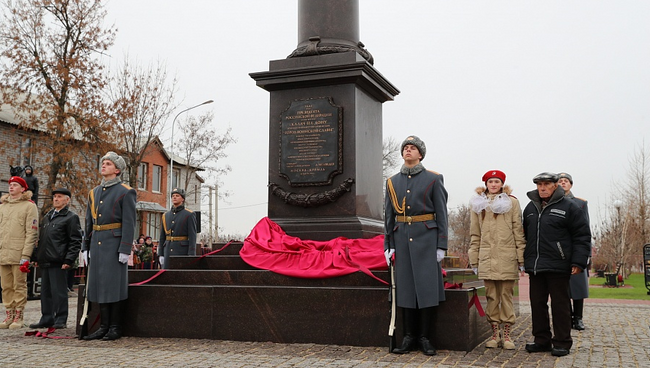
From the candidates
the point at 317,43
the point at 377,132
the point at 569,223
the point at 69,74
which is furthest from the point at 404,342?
the point at 69,74

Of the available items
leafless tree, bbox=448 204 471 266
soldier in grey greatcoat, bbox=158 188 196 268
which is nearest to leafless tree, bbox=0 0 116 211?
soldier in grey greatcoat, bbox=158 188 196 268

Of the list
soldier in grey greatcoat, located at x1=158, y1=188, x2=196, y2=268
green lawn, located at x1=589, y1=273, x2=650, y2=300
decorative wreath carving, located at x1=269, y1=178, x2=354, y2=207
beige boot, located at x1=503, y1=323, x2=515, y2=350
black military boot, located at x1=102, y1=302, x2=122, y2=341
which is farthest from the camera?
green lawn, located at x1=589, y1=273, x2=650, y2=300

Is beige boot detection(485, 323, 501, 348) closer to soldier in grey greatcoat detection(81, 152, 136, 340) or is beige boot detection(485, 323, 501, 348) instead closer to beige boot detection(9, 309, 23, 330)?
soldier in grey greatcoat detection(81, 152, 136, 340)

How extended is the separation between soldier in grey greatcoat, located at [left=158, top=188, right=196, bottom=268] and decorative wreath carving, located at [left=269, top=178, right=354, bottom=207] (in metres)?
2.71

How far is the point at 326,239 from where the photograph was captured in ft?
28.2

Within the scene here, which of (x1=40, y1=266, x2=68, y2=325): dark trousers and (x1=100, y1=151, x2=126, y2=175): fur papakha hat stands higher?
(x1=100, y1=151, x2=126, y2=175): fur papakha hat

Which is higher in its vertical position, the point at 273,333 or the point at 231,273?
the point at 231,273

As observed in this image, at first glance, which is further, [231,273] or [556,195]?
[231,273]

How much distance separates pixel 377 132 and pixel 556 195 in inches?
138

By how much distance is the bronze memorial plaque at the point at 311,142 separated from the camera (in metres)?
8.84

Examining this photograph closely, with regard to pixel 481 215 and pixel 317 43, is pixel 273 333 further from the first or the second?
pixel 317 43

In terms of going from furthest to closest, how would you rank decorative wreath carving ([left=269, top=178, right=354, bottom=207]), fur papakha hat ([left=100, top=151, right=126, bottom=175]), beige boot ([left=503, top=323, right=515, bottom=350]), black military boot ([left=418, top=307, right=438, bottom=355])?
1. decorative wreath carving ([left=269, top=178, right=354, bottom=207])
2. fur papakha hat ([left=100, top=151, right=126, bottom=175])
3. beige boot ([left=503, top=323, right=515, bottom=350])
4. black military boot ([left=418, top=307, right=438, bottom=355])

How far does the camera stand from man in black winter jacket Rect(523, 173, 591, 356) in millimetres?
6531

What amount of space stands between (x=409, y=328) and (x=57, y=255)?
16.8ft
